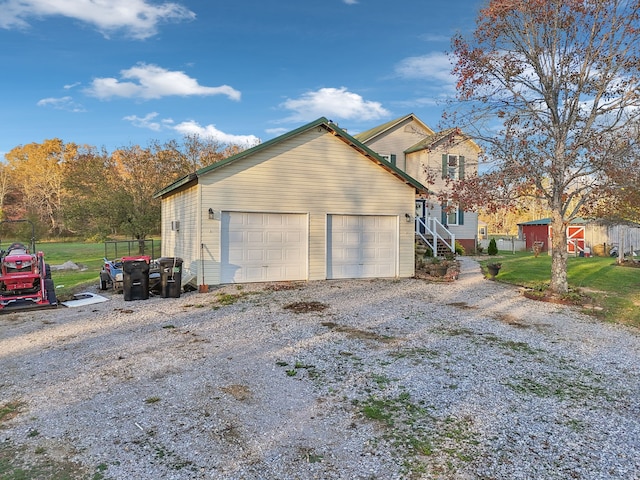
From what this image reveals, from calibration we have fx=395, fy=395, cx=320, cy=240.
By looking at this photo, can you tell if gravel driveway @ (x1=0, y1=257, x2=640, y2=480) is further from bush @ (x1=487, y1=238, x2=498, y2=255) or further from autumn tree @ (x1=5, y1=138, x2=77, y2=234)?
autumn tree @ (x1=5, y1=138, x2=77, y2=234)

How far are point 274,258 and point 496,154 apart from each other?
6936 mm

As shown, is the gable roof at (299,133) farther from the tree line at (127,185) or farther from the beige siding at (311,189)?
the tree line at (127,185)

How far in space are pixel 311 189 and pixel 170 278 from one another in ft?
16.3

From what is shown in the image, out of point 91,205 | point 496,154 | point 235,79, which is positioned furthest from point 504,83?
point 91,205

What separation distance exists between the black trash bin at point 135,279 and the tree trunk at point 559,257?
1065 centimetres

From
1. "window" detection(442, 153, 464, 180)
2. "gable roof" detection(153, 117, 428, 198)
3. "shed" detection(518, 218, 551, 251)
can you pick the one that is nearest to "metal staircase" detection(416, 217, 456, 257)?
"window" detection(442, 153, 464, 180)

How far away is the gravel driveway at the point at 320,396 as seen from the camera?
119 inches

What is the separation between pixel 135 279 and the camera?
9.97 m

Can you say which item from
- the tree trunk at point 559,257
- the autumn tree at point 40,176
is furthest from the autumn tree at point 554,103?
the autumn tree at point 40,176

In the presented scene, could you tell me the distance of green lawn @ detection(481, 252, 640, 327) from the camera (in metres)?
8.78

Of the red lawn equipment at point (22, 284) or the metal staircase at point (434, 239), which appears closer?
the red lawn equipment at point (22, 284)

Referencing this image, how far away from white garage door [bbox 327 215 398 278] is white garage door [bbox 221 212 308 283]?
106cm

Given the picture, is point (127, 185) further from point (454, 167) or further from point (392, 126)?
point (454, 167)

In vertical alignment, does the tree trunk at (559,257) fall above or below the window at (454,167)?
below
